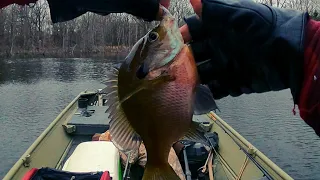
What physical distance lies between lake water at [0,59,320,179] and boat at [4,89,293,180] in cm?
287

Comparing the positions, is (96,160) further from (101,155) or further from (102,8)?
(102,8)

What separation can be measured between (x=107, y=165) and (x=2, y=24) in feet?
168

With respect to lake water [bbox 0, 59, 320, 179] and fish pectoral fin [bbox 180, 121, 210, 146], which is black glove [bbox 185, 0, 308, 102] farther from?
lake water [bbox 0, 59, 320, 179]

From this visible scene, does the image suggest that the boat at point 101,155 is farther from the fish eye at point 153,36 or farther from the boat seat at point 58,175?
the fish eye at point 153,36

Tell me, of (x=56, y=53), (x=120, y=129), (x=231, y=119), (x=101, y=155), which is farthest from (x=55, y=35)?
(x=120, y=129)

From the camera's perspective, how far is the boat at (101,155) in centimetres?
478

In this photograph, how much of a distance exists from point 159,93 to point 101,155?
3.52m

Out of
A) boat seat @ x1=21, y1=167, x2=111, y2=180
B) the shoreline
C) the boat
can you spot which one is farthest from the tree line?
boat seat @ x1=21, y1=167, x2=111, y2=180

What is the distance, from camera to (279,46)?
1.61 meters

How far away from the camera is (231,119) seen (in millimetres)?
14938

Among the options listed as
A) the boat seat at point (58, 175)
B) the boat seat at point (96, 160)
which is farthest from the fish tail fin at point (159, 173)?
the boat seat at point (96, 160)

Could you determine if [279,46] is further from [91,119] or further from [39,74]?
[39,74]

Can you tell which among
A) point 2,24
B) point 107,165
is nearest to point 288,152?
point 107,165

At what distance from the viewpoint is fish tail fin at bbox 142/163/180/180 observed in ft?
5.09
